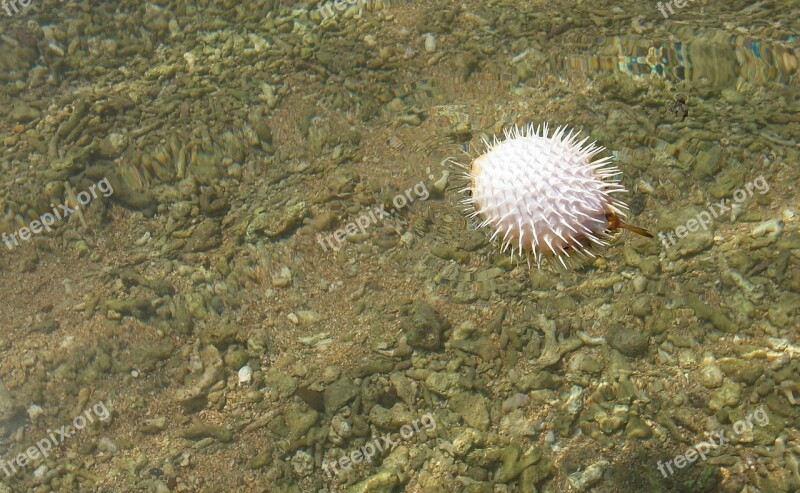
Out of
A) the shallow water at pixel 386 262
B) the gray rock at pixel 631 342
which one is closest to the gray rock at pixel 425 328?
the shallow water at pixel 386 262

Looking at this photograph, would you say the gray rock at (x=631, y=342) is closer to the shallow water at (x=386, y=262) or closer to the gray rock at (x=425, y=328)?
the shallow water at (x=386, y=262)

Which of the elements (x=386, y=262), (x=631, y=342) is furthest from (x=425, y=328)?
(x=631, y=342)

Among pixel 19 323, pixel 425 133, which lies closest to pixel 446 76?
pixel 425 133

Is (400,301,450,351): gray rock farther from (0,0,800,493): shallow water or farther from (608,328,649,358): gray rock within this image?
(608,328,649,358): gray rock

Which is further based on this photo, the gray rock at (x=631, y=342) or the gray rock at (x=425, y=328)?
the gray rock at (x=425, y=328)

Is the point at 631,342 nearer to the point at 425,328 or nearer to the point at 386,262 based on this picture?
the point at 425,328

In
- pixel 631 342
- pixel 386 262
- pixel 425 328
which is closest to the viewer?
pixel 631 342

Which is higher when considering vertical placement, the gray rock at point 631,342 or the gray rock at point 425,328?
the gray rock at point 425,328

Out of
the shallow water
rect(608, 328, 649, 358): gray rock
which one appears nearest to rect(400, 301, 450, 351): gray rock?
the shallow water
